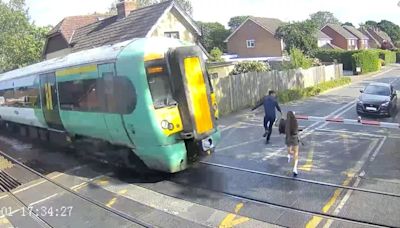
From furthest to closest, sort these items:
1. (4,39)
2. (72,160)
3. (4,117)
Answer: (4,39), (4,117), (72,160)

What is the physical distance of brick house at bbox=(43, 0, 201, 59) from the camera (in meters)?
24.2

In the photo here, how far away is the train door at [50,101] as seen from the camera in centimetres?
1366

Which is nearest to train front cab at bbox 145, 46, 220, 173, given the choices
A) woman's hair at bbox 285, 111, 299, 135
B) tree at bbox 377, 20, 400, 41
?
woman's hair at bbox 285, 111, 299, 135

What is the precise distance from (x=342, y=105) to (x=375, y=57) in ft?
103

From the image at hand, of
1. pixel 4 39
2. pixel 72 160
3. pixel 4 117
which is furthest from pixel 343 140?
pixel 4 39

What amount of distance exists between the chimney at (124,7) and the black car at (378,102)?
15757 mm

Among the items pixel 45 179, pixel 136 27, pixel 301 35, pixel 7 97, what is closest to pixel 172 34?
pixel 136 27

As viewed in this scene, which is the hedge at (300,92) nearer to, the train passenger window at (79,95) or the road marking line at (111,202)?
the train passenger window at (79,95)

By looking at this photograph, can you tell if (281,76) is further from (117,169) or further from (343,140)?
(117,169)

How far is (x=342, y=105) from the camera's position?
22828mm

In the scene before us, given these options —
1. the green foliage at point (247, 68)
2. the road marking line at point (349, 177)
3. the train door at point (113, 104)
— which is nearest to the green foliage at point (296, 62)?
the green foliage at point (247, 68)

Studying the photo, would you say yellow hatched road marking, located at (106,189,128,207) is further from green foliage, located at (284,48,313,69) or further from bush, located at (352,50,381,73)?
bush, located at (352,50,381,73)

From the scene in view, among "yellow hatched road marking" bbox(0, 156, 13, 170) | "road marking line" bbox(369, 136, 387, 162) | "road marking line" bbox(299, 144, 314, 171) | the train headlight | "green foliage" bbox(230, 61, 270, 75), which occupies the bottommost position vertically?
"road marking line" bbox(369, 136, 387, 162)

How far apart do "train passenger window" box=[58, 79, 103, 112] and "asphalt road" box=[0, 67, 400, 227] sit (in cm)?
178
